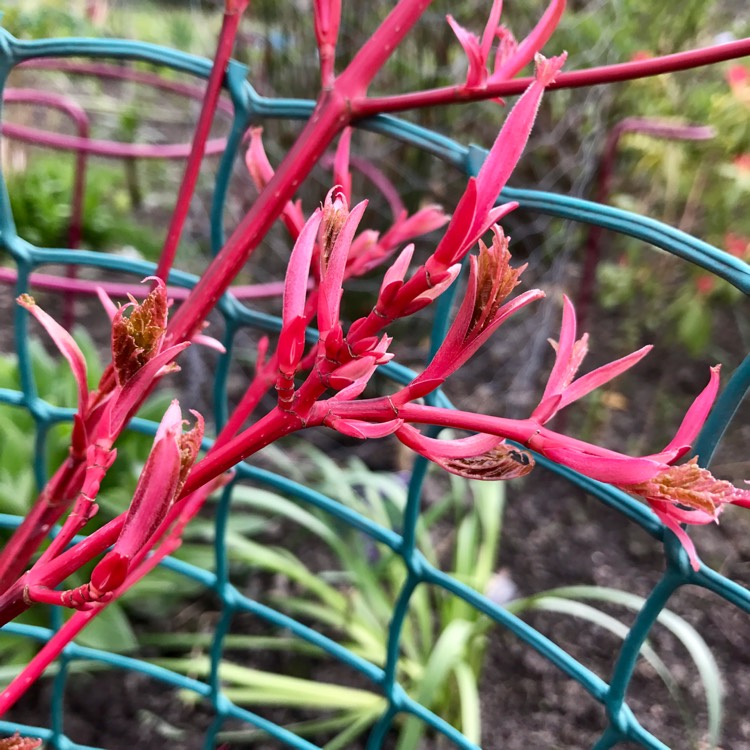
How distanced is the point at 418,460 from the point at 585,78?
0.27m

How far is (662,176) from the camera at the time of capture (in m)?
1.85

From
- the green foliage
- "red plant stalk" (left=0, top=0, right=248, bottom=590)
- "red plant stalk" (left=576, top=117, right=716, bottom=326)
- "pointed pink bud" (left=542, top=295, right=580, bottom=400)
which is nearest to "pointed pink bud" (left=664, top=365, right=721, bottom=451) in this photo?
"pointed pink bud" (left=542, top=295, right=580, bottom=400)

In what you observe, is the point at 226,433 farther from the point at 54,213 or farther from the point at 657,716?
the point at 54,213

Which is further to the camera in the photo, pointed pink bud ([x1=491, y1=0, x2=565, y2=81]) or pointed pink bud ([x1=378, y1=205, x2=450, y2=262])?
pointed pink bud ([x1=378, y1=205, x2=450, y2=262])

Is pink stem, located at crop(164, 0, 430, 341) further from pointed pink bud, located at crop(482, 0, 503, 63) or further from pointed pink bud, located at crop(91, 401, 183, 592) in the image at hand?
pointed pink bud, located at crop(91, 401, 183, 592)

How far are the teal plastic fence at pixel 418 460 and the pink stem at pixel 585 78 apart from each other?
2cm

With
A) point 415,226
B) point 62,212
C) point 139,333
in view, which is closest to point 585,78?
point 415,226

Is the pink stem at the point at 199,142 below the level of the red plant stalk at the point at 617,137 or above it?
below

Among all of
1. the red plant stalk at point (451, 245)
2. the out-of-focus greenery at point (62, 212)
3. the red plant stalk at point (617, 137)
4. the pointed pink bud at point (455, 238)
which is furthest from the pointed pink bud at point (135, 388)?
the out-of-focus greenery at point (62, 212)

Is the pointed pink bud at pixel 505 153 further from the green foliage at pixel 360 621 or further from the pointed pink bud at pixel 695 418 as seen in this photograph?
the green foliage at pixel 360 621

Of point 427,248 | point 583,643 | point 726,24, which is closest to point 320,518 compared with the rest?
point 583,643

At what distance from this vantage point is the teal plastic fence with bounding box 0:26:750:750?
347mm

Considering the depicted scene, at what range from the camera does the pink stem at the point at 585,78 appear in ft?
1.06

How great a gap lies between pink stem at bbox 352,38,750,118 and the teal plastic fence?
2 centimetres
